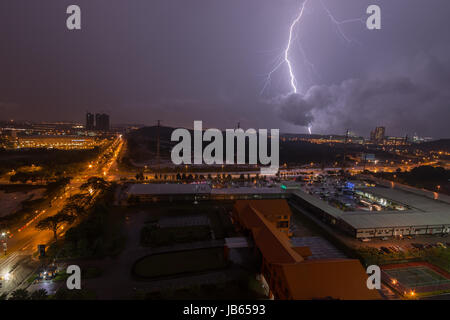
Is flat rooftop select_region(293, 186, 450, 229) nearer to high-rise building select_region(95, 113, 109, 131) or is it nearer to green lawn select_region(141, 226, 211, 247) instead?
green lawn select_region(141, 226, 211, 247)

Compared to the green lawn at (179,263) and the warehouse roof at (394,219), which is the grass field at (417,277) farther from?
the green lawn at (179,263)

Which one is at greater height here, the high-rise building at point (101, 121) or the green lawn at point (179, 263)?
the high-rise building at point (101, 121)

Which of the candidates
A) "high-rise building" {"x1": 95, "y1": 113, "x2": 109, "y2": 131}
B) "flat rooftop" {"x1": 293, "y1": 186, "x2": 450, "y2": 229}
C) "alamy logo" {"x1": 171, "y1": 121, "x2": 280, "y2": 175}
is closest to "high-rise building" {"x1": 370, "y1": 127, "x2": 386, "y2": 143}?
"alamy logo" {"x1": 171, "y1": 121, "x2": 280, "y2": 175}

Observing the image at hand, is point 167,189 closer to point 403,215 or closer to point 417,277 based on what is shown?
point 417,277

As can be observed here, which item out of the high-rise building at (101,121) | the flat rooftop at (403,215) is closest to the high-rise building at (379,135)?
the flat rooftop at (403,215)

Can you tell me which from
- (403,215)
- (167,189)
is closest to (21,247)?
(167,189)
